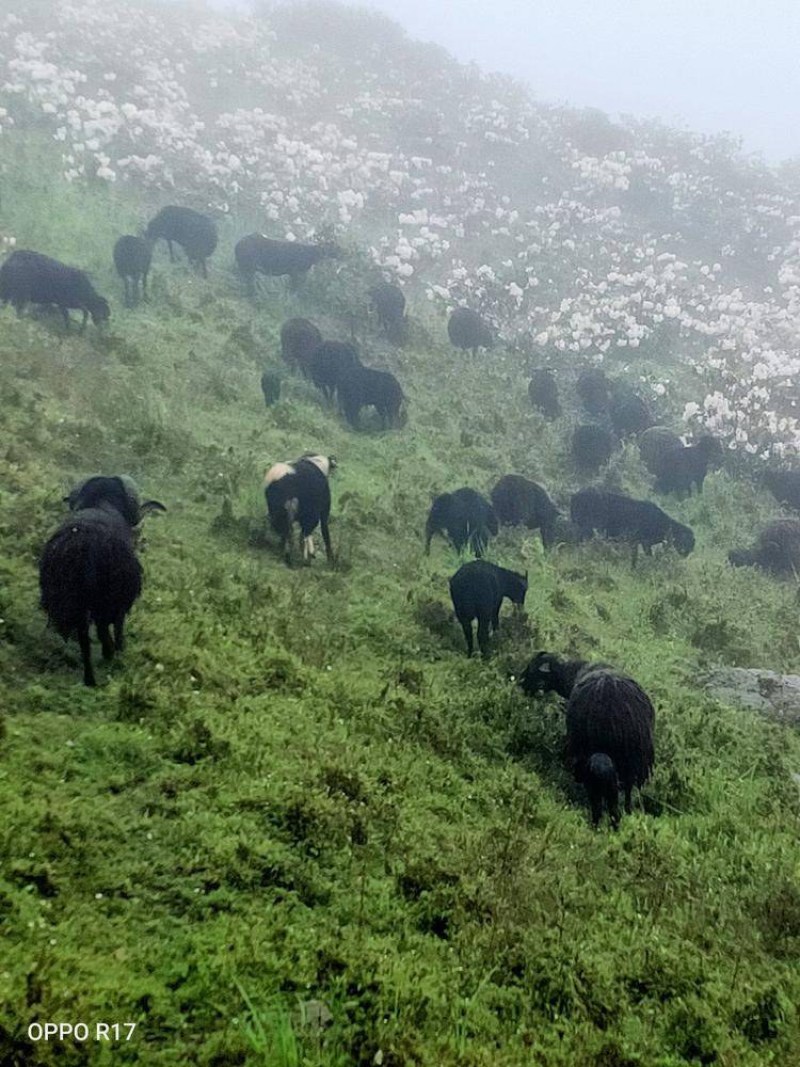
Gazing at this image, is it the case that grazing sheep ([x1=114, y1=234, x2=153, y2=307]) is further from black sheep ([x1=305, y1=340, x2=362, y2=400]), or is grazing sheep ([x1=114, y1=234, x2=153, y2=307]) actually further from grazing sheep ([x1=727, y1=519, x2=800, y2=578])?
grazing sheep ([x1=727, y1=519, x2=800, y2=578])

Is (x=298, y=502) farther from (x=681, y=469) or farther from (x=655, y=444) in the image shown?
(x=655, y=444)

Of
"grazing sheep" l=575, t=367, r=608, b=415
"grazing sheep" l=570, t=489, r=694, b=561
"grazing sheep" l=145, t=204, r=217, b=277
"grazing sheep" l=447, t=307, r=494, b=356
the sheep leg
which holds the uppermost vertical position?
"grazing sheep" l=145, t=204, r=217, b=277

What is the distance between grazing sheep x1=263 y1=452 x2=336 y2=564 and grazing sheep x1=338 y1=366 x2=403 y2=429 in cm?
687

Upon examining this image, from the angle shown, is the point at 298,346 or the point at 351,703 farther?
the point at 298,346

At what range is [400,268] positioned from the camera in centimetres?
2816

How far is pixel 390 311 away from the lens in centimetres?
2406

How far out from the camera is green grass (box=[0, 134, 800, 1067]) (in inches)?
164

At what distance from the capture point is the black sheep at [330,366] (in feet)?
63.4

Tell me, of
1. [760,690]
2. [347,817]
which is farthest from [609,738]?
[760,690]

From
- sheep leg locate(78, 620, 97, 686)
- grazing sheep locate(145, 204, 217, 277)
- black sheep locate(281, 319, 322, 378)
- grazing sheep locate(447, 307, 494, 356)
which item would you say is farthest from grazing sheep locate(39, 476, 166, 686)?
grazing sheep locate(447, 307, 494, 356)

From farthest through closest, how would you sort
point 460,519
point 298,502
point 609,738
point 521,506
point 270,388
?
point 270,388 → point 521,506 → point 460,519 → point 298,502 → point 609,738

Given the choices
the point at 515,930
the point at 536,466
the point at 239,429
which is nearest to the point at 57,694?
the point at 515,930

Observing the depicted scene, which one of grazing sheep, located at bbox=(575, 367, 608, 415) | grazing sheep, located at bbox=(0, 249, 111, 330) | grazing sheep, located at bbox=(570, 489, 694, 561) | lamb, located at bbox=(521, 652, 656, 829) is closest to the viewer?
lamb, located at bbox=(521, 652, 656, 829)

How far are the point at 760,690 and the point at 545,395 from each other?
14.1 m
